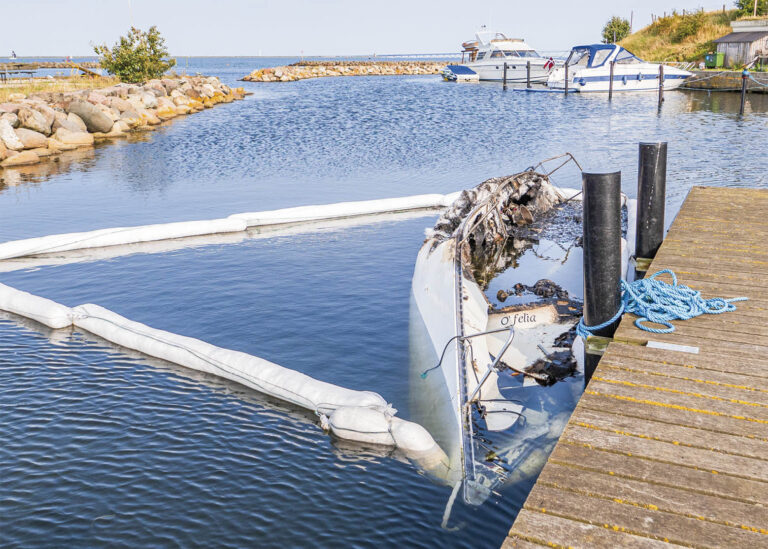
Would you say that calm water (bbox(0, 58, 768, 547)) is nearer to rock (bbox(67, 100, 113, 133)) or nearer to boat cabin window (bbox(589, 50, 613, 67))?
rock (bbox(67, 100, 113, 133))

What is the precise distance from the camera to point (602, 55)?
49.6 metres

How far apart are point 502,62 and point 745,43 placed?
25.4 metres

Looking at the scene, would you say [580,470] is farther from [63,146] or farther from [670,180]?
[63,146]

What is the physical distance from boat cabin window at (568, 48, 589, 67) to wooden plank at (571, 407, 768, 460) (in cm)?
5070

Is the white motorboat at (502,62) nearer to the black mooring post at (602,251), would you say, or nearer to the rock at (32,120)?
the rock at (32,120)

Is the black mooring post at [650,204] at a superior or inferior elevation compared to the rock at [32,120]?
inferior

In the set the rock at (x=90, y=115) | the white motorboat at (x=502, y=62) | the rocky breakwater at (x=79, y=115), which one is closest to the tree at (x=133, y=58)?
the rocky breakwater at (x=79, y=115)

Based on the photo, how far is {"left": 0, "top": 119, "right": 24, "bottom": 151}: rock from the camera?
2764 centimetres

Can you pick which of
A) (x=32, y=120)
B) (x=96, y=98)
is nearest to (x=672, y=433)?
(x=32, y=120)

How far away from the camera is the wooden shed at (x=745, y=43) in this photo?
145 ft

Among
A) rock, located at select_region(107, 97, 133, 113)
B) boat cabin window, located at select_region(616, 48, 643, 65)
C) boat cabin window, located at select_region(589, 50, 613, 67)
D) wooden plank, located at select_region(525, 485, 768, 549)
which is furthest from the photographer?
boat cabin window, located at select_region(589, 50, 613, 67)

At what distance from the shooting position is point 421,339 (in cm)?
924

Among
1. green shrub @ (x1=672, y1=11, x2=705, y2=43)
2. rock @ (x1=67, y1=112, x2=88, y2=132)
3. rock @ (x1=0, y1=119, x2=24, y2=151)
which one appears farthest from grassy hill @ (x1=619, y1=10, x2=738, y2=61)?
rock @ (x1=0, y1=119, x2=24, y2=151)

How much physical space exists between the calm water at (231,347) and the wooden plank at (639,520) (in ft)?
6.62
